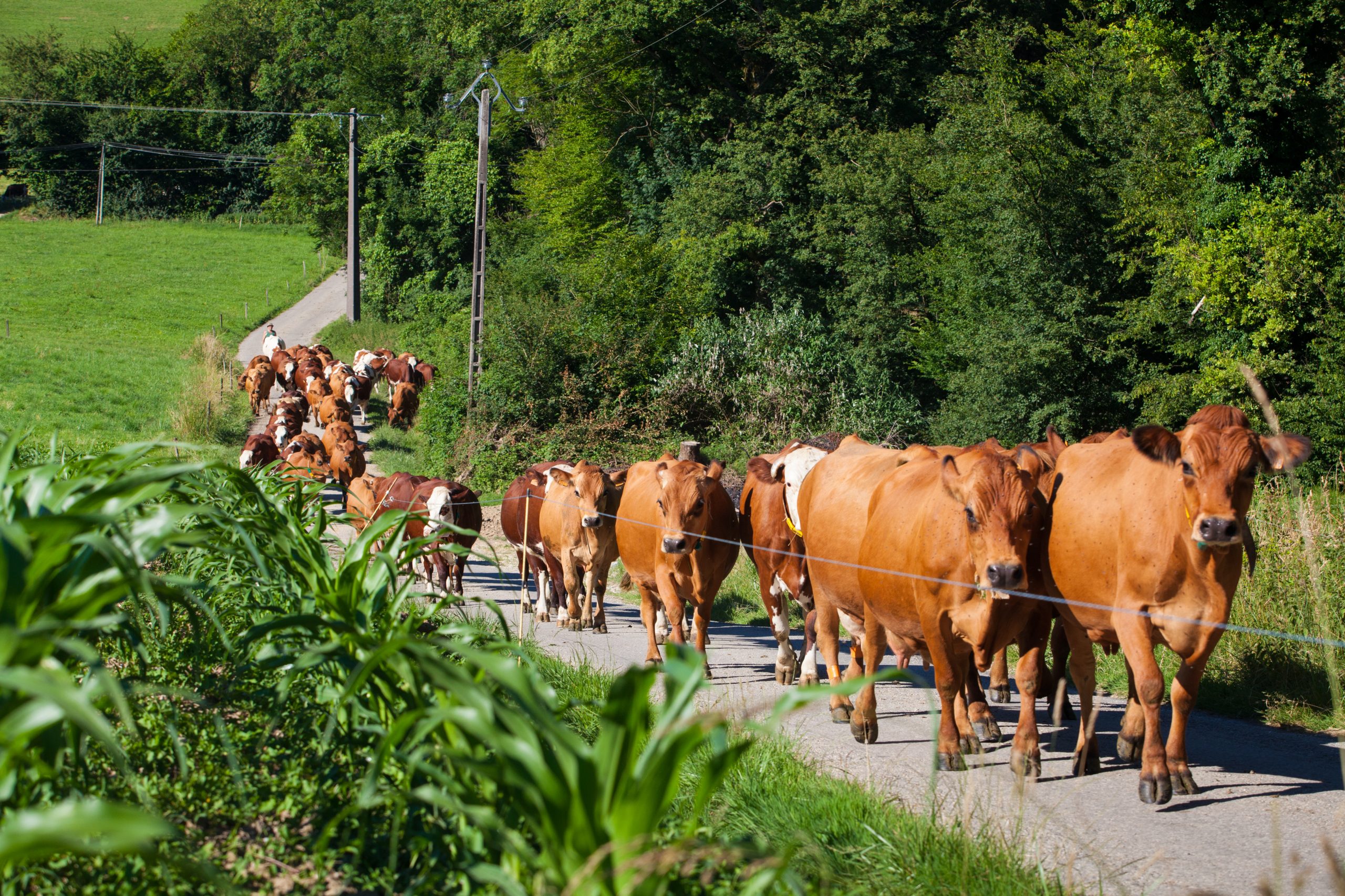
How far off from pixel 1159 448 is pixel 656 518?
5.20 metres

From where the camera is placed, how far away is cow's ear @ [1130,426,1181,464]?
6543mm

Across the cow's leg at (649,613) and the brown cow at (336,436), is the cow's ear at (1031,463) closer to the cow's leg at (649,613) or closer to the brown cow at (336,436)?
the cow's leg at (649,613)

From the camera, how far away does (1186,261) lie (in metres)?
20.7

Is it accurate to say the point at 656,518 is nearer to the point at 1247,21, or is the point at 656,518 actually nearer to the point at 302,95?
the point at 1247,21

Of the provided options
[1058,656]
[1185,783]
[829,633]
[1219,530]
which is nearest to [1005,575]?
[1219,530]

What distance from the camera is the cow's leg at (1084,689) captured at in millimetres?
6965

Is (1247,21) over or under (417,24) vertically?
under

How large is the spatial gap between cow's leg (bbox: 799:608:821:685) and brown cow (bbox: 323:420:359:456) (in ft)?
46.2

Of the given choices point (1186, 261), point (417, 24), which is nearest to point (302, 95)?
point (417, 24)

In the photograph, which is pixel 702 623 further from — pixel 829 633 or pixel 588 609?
pixel 588 609

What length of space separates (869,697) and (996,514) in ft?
5.96

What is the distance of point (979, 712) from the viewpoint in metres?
8.10

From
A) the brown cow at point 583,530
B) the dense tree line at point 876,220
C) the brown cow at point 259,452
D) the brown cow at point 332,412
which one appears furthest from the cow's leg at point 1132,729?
the brown cow at point 332,412

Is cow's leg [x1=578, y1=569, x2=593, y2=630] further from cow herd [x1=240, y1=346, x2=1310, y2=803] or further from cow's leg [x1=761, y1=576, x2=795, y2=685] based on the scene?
cow's leg [x1=761, y1=576, x2=795, y2=685]
